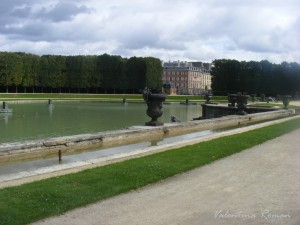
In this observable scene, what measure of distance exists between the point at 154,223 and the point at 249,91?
271ft

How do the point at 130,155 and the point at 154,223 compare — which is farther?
the point at 130,155

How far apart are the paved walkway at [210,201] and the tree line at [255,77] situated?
3013 inches

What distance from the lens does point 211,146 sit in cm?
1123

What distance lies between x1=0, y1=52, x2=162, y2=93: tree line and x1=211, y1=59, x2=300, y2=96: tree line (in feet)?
43.2

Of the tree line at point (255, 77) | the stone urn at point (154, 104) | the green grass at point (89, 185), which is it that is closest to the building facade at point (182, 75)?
the tree line at point (255, 77)

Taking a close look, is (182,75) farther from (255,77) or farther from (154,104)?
(154,104)

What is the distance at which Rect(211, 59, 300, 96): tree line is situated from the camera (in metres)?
81.1

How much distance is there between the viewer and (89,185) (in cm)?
660

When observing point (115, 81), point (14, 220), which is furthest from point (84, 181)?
point (115, 81)

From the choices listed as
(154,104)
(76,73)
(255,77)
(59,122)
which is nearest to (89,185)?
(154,104)

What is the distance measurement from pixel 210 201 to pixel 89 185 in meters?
1.95

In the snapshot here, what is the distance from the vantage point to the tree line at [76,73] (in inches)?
3007

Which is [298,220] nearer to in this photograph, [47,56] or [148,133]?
[148,133]

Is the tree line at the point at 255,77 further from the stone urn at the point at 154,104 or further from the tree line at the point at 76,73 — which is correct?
the stone urn at the point at 154,104
